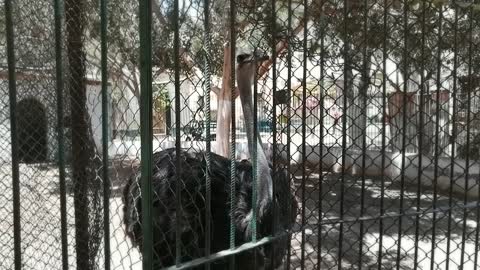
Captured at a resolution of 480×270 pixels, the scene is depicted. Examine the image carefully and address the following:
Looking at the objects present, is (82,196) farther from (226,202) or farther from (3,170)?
(3,170)

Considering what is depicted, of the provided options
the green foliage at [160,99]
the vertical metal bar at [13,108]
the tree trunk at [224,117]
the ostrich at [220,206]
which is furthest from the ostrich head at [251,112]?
the tree trunk at [224,117]

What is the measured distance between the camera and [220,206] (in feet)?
9.93

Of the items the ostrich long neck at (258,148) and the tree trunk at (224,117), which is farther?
the tree trunk at (224,117)

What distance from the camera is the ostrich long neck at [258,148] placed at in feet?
8.39

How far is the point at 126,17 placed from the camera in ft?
9.79

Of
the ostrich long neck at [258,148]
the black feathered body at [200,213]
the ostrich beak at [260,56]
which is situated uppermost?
the ostrich beak at [260,56]

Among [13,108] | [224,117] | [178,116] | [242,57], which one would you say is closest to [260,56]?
[242,57]

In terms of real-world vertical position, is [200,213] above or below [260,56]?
below

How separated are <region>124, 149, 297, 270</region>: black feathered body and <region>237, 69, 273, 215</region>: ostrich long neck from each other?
2.1 inches

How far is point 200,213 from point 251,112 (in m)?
0.67

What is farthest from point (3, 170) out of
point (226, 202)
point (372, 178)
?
point (372, 178)

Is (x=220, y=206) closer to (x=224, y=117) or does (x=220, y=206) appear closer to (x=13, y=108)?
(x=13, y=108)

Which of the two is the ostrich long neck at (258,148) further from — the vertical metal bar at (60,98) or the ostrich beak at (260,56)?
the vertical metal bar at (60,98)

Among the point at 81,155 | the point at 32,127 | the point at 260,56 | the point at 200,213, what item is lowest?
the point at 200,213
